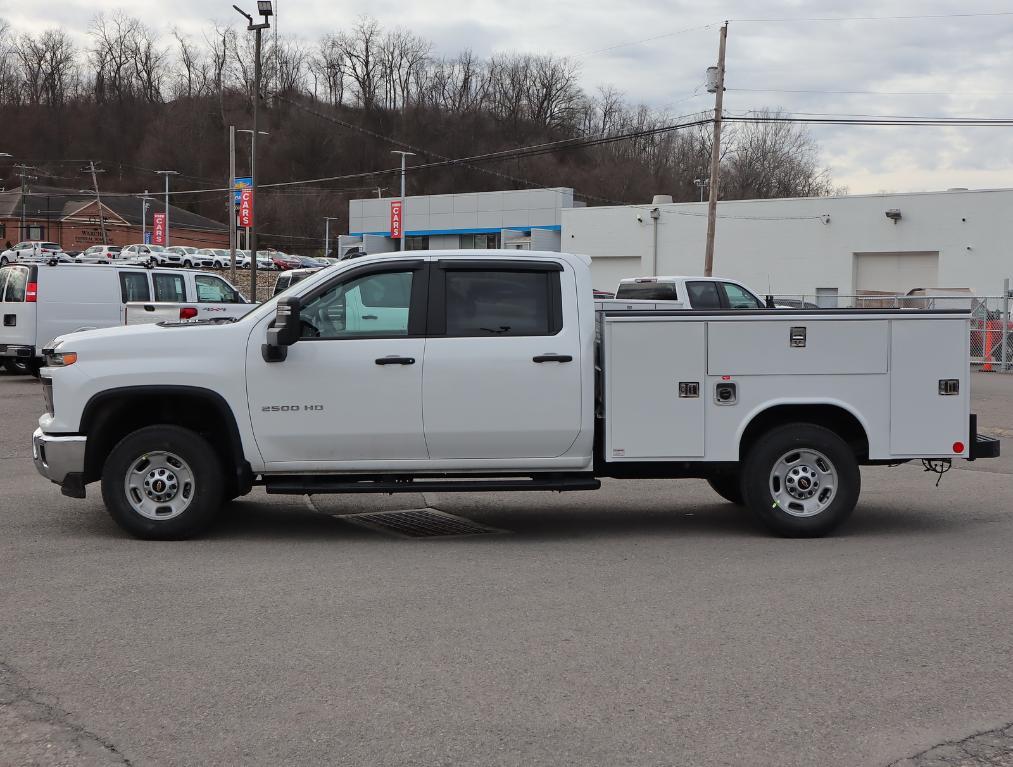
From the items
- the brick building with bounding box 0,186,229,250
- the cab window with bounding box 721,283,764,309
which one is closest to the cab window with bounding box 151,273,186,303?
the cab window with bounding box 721,283,764,309

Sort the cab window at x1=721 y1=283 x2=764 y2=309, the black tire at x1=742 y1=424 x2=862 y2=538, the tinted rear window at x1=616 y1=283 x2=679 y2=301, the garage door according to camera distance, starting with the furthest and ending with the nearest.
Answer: the garage door, the cab window at x1=721 y1=283 x2=764 y2=309, the tinted rear window at x1=616 y1=283 x2=679 y2=301, the black tire at x1=742 y1=424 x2=862 y2=538

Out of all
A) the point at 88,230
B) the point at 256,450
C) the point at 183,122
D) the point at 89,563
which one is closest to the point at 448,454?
the point at 256,450

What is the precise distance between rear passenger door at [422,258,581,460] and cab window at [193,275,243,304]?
1456 centimetres

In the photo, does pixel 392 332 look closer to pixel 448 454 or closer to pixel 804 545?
pixel 448 454

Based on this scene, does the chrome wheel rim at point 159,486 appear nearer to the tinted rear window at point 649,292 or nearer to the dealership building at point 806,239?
the tinted rear window at point 649,292

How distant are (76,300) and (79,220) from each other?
90.7 meters

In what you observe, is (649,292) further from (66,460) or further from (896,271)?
(896,271)

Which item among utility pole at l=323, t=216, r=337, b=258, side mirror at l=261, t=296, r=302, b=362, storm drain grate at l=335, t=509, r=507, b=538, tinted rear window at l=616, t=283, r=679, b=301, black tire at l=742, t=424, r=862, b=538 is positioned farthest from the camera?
utility pole at l=323, t=216, r=337, b=258

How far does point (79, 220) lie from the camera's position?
10450 cm

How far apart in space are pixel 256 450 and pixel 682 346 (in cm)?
323

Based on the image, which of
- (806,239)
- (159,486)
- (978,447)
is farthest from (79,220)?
(978,447)

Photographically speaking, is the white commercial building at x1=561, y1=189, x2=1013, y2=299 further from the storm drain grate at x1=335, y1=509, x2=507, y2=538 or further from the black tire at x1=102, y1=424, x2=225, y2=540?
the black tire at x1=102, y1=424, x2=225, y2=540

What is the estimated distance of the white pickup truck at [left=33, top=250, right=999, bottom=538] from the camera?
26.5 feet

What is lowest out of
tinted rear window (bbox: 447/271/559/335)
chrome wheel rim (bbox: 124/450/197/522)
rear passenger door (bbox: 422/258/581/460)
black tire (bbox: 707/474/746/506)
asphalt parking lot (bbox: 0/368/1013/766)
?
asphalt parking lot (bbox: 0/368/1013/766)
